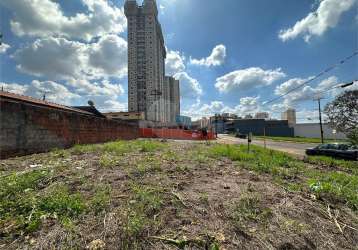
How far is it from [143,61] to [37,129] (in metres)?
67.5

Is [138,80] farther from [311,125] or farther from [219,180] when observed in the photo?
[219,180]

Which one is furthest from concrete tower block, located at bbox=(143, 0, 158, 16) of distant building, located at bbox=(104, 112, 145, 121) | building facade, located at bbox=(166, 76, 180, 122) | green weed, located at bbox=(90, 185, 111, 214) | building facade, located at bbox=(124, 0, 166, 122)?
green weed, located at bbox=(90, 185, 111, 214)

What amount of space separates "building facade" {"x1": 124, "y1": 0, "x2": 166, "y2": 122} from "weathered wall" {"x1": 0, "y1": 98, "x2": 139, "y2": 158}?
182 ft

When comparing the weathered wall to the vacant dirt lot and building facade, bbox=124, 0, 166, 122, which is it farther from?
building facade, bbox=124, 0, 166, 122

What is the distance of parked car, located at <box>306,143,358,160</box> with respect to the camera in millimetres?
12794

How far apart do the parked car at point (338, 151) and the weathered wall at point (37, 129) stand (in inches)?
614

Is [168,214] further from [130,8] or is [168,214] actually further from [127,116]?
[130,8]

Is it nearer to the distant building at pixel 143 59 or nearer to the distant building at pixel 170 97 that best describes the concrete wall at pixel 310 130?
the distant building at pixel 143 59

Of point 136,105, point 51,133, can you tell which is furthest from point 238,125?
point 51,133

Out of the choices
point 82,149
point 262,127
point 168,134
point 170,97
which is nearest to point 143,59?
point 170,97

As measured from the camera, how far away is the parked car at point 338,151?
1279 cm

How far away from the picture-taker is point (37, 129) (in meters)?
8.45

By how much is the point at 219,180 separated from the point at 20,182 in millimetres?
3905

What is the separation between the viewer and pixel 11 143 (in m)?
7.16
